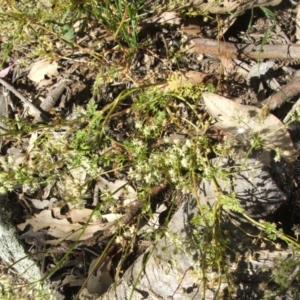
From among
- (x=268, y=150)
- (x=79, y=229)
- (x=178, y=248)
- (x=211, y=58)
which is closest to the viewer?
(x=178, y=248)

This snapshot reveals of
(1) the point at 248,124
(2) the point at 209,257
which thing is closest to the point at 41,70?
(1) the point at 248,124

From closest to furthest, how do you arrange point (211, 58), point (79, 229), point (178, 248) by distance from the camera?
point (178, 248) → point (79, 229) → point (211, 58)

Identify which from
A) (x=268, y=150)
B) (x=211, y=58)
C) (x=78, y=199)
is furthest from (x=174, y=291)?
(x=211, y=58)

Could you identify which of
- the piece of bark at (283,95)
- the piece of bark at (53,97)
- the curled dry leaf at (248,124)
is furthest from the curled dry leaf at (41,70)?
the piece of bark at (283,95)

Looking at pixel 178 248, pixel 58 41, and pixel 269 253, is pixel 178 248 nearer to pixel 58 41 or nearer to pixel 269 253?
pixel 269 253

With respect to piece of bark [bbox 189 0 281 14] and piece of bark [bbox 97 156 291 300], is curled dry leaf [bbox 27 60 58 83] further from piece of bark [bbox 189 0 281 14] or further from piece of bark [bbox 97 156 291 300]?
piece of bark [bbox 97 156 291 300]

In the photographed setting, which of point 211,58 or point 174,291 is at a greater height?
point 211,58

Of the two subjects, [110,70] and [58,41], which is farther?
[58,41]

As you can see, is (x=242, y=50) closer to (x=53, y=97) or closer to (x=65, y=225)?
(x=53, y=97)
